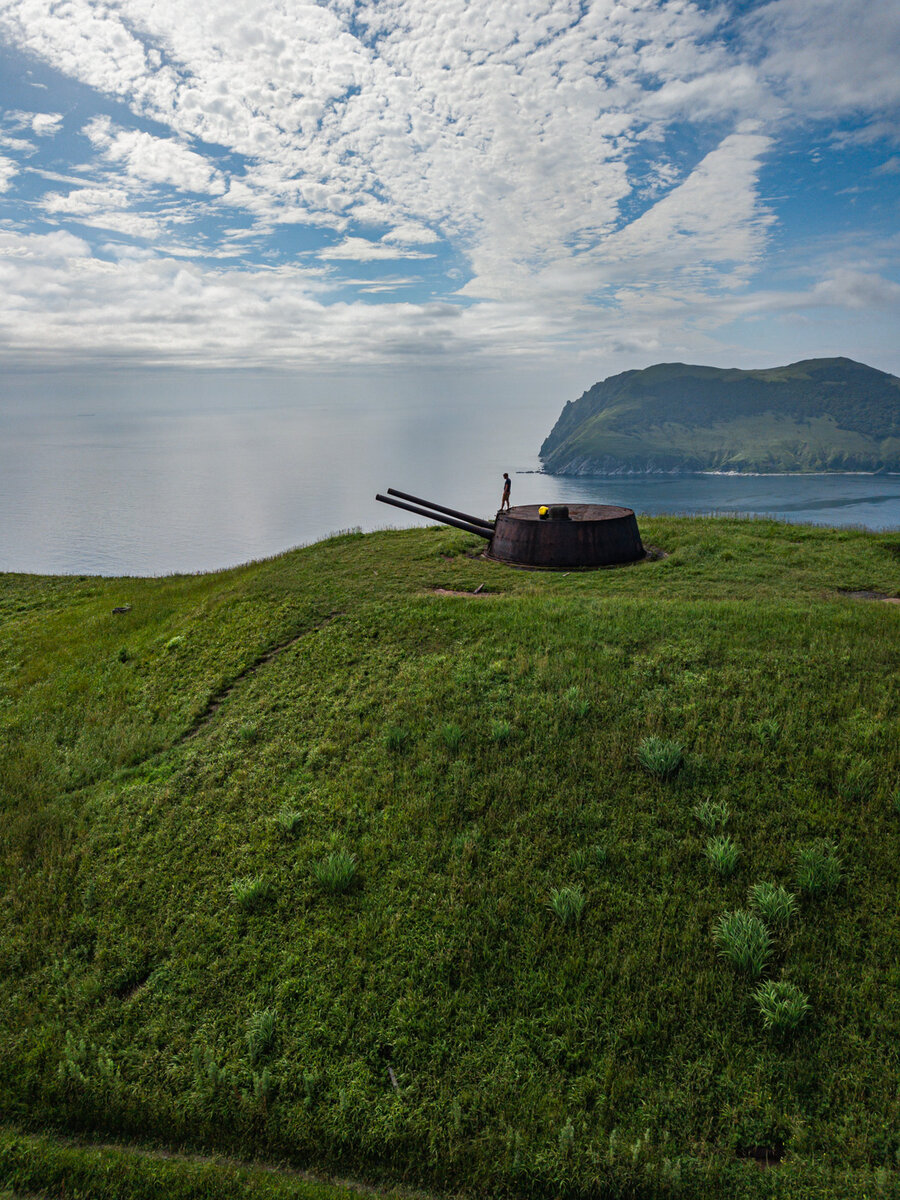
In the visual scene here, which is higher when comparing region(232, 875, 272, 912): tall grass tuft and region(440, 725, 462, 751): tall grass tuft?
region(440, 725, 462, 751): tall grass tuft

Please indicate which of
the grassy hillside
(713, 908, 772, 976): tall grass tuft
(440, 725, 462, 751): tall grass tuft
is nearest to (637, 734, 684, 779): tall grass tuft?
the grassy hillside

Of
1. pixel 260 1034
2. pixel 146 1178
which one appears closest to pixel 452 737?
pixel 260 1034

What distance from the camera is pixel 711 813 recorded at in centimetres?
790

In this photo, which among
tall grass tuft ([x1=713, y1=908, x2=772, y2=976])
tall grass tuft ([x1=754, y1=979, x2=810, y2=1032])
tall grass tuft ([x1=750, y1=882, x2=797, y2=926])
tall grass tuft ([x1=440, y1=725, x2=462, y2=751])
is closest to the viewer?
tall grass tuft ([x1=754, y1=979, x2=810, y2=1032])

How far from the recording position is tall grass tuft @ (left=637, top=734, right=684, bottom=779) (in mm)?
8555

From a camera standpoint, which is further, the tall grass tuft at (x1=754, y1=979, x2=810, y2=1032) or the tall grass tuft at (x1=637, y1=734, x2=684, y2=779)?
the tall grass tuft at (x1=637, y1=734, x2=684, y2=779)

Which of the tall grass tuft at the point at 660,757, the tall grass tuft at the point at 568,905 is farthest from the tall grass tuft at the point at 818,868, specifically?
the tall grass tuft at the point at 568,905

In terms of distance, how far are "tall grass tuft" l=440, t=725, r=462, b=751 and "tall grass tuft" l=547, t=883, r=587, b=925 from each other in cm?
296

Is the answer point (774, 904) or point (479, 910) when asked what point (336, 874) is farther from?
point (774, 904)

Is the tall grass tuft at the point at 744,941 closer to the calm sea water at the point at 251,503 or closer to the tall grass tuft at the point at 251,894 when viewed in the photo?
the tall grass tuft at the point at 251,894

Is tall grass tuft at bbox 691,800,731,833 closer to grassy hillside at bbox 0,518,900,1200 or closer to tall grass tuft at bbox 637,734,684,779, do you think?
grassy hillside at bbox 0,518,900,1200

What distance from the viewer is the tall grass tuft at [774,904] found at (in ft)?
21.8

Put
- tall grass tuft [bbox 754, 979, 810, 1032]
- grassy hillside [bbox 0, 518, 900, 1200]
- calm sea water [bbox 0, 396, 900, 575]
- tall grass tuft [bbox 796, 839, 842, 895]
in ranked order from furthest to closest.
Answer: calm sea water [bbox 0, 396, 900, 575], tall grass tuft [bbox 796, 839, 842, 895], tall grass tuft [bbox 754, 979, 810, 1032], grassy hillside [bbox 0, 518, 900, 1200]

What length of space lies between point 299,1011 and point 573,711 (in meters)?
5.33
